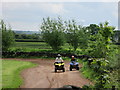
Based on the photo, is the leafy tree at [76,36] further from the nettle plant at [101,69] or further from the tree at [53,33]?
the nettle plant at [101,69]

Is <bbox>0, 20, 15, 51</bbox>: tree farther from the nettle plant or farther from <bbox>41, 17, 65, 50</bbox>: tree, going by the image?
the nettle plant

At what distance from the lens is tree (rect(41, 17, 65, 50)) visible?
129ft

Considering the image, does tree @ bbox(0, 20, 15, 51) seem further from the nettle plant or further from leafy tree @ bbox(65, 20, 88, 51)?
the nettle plant

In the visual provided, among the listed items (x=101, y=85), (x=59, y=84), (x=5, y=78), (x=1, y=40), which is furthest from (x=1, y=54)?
(x=101, y=85)

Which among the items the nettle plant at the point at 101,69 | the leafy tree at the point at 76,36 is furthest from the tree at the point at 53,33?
the nettle plant at the point at 101,69

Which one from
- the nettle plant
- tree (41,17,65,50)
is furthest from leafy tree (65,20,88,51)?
Result: the nettle plant

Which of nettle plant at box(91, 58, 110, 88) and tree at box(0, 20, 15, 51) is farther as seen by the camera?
tree at box(0, 20, 15, 51)

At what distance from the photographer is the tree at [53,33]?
39.4 meters

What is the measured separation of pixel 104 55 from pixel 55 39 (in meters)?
Result: 28.0

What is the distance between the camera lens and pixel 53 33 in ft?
131

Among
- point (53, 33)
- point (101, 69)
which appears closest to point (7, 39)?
point (53, 33)

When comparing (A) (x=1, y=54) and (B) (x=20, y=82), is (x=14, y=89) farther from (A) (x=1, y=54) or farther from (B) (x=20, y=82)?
(A) (x=1, y=54)

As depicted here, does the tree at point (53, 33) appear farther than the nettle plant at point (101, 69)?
Yes

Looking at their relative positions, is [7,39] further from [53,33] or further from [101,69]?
[101,69]
